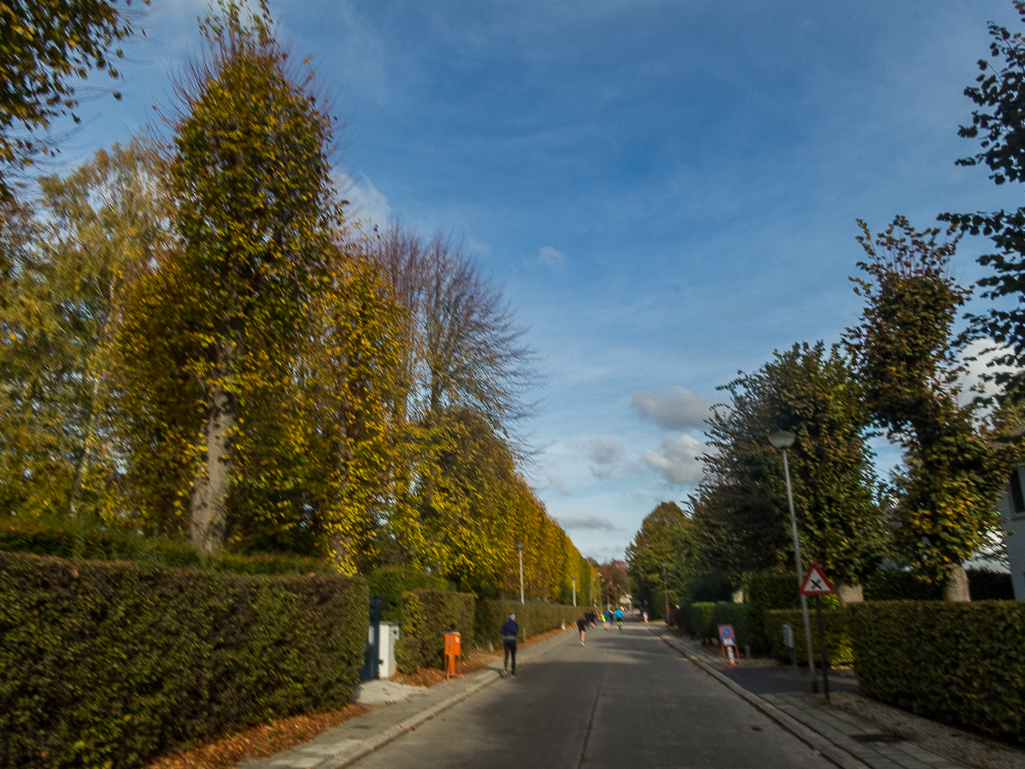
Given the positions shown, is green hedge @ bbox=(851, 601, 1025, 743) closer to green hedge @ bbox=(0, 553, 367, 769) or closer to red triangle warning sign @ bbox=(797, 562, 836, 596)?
red triangle warning sign @ bbox=(797, 562, 836, 596)

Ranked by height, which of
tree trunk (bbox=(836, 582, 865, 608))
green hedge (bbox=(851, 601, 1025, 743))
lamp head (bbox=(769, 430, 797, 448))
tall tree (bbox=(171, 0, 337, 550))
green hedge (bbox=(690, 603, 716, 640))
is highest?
tall tree (bbox=(171, 0, 337, 550))

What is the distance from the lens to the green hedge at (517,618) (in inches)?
1225

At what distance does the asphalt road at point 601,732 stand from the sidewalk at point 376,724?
0.77ft

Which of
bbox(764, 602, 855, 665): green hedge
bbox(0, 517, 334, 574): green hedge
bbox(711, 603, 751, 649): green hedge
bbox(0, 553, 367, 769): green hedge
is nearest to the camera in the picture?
bbox(0, 553, 367, 769): green hedge

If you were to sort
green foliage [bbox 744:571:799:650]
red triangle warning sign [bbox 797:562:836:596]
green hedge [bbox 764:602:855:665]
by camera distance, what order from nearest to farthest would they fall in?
1. red triangle warning sign [bbox 797:562:836:596]
2. green hedge [bbox 764:602:855:665]
3. green foliage [bbox 744:571:799:650]

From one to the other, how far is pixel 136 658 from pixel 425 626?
1351cm

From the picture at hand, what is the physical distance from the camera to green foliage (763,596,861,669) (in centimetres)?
2038

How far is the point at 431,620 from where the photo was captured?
67.8 feet

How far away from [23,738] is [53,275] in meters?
18.9

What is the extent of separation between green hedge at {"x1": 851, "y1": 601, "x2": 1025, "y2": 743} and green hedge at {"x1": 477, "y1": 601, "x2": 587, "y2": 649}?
19.4m

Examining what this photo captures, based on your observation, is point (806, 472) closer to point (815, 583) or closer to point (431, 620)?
point (815, 583)

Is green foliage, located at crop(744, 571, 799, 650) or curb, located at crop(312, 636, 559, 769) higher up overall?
green foliage, located at crop(744, 571, 799, 650)

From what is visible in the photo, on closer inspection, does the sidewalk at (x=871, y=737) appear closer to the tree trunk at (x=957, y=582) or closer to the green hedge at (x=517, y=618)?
the tree trunk at (x=957, y=582)

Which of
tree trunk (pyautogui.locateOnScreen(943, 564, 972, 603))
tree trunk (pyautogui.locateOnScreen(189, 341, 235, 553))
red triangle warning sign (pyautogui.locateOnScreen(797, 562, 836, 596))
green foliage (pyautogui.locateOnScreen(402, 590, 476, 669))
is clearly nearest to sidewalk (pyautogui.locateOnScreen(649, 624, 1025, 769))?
red triangle warning sign (pyautogui.locateOnScreen(797, 562, 836, 596))
